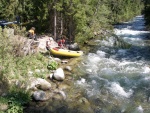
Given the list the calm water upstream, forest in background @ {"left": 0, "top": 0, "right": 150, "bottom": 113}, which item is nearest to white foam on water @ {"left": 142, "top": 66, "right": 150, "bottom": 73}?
the calm water upstream

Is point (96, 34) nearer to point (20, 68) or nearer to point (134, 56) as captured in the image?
point (134, 56)

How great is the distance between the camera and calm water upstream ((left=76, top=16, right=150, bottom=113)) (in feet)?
36.1

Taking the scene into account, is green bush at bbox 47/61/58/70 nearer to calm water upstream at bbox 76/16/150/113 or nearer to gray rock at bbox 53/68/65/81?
gray rock at bbox 53/68/65/81

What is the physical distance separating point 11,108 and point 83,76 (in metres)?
5.80

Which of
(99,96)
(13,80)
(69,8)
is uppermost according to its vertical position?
(69,8)

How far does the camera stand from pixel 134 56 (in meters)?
19.1

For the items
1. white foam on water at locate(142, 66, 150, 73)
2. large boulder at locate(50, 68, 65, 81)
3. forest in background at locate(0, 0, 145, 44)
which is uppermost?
forest in background at locate(0, 0, 145, 44)

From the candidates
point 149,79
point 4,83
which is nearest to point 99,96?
point 149,79

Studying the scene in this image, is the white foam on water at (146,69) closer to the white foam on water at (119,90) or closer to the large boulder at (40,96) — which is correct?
the white foam on water at (119,90)

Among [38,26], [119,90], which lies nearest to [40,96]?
[119,90]

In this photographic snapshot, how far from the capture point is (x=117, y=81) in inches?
536

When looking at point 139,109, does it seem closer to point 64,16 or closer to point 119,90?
point 119,90

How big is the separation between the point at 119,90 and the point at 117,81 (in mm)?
1229

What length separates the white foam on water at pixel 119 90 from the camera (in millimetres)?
12094
